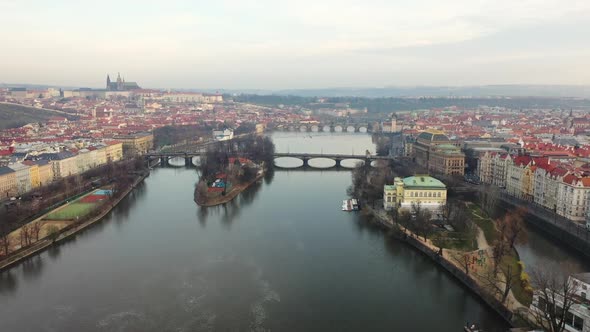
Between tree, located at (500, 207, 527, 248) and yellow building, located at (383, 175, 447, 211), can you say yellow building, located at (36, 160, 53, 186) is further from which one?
tree, located at (500, 207, 527, 248)

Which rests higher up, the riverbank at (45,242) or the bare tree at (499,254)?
the bare tree at (499,254)

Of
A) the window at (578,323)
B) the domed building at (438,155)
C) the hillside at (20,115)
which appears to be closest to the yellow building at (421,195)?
the domed building at (438,155)

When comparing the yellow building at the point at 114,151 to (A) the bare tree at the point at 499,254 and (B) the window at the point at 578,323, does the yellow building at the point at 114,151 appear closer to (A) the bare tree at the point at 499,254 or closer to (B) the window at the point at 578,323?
(A) the bare tree at the point at 499,254

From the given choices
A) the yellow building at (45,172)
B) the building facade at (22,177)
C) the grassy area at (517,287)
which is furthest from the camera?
the yellow building at (45,172)

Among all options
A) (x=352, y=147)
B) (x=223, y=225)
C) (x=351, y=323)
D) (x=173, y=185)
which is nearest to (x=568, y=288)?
(x=351, y=323)

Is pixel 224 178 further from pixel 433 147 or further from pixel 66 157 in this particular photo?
pixel 433 147

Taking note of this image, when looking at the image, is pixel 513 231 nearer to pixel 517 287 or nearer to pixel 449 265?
pixel 449 265
